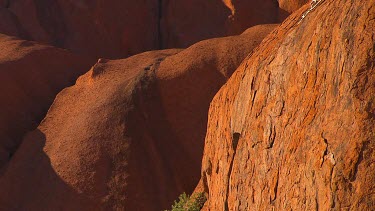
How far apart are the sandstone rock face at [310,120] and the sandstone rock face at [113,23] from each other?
1537 centimetres

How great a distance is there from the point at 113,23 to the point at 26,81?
6.65 metres

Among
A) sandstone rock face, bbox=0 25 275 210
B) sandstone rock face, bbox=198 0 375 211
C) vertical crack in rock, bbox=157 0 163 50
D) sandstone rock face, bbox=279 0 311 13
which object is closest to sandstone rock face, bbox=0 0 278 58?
vertical crack in rock, bbox=157 0 163 50

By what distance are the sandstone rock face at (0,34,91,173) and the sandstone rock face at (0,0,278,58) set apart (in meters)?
4.98

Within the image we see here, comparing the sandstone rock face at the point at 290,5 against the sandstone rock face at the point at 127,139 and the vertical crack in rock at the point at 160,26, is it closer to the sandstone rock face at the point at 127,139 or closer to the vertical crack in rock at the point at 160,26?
the sandstone rock face at the point at 127,139

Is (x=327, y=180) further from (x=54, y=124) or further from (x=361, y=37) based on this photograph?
(x=54, y=124)

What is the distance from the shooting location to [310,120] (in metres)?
6.52

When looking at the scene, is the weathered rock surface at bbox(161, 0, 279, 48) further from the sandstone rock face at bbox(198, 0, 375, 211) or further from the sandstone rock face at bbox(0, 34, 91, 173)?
the sandstone rock face at bbox(198, 0, 375, 211)

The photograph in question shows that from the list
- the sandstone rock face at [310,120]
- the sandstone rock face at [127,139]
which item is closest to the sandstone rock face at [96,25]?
the sandstone rock face at [127,139]

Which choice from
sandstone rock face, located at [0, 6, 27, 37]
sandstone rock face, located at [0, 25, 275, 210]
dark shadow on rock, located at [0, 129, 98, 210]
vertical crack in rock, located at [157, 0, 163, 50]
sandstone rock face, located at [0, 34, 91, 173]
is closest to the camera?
dark shadow on rock, located at [0, 129, 98, 210]

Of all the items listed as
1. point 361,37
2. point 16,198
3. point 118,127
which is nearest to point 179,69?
point 118,127

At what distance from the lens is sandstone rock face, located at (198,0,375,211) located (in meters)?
5.84

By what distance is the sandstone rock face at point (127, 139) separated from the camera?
16062 millimetres

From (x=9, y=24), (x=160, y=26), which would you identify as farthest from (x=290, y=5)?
(x=9, y=24)

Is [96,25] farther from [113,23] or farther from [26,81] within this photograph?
[26,81]
